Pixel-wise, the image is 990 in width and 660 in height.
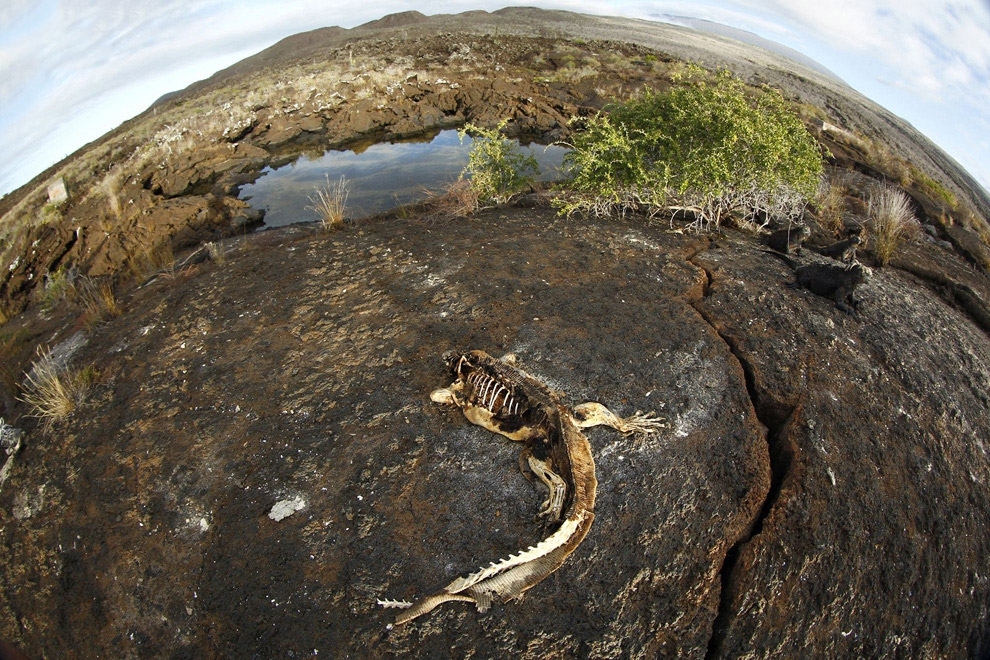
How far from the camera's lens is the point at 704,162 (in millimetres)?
8898

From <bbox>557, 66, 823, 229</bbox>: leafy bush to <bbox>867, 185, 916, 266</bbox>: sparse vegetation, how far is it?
1251 millimetres

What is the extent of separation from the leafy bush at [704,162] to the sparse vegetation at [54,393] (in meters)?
7.15

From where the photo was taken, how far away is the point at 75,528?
16.6 ft

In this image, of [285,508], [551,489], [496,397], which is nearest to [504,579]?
[551,489]

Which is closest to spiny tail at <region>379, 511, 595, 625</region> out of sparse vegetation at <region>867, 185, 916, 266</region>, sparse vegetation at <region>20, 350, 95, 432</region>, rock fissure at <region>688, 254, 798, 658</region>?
rock fissure at <region>688, 254, 798, 658</region>

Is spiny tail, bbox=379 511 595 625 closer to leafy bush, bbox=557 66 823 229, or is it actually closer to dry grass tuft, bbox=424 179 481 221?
leafy bush, bbox=557 66 823 229

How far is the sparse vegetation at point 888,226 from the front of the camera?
27.9 feet

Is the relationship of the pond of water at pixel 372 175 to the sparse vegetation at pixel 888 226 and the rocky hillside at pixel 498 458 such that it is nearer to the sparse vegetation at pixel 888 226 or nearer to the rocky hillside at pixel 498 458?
the rocky hillside at pixel 498 458

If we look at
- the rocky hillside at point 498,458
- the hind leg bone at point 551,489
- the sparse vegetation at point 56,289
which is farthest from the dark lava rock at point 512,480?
the sparse vegetation at point 56,289

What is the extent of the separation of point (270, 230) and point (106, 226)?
4.68m

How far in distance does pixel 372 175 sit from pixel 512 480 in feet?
37.1

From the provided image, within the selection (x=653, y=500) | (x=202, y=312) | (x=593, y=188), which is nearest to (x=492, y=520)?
(x=653, y=500)

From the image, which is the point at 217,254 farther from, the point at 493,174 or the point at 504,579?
the point at 504,579

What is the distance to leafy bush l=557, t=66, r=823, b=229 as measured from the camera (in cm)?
884
